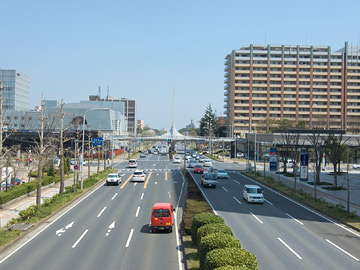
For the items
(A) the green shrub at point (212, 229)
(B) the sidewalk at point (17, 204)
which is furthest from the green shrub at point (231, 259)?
(B) the sidewalk at point (17, 204)

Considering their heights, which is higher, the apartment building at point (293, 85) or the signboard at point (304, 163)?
the apartment building at point (293, 85)

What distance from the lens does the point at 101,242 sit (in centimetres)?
1934

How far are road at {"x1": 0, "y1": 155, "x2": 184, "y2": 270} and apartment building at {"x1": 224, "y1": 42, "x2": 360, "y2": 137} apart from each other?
9427 cm

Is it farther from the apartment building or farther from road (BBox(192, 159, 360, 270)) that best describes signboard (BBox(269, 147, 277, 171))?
the apartment building

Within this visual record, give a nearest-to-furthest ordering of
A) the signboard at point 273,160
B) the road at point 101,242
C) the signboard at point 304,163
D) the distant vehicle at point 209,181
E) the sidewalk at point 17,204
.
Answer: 1. the road at point 101,242
2. the sidewalk at point 17,204
3. the distant vehicle at point 209,181
4. the signboard at point 304,163
5. the signboard at point 273,160

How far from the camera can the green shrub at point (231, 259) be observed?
11.0m

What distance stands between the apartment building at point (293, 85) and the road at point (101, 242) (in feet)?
309

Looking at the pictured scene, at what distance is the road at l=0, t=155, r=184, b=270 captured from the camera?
52.0 feet

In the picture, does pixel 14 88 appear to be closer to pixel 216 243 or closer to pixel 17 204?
pixel 17 204

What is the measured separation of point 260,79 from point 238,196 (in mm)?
90787

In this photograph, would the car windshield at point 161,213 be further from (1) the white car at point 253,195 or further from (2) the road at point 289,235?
(1) the white car at point 253,195

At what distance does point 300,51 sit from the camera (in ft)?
399

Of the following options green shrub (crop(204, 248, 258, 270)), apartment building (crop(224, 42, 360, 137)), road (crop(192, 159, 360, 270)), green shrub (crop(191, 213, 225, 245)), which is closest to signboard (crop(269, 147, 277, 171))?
road (crop(192, 159, 360, 270))

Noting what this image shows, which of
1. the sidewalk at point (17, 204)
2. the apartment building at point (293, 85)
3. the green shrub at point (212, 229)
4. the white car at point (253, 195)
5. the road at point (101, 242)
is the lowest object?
the sidewalk at point (17, 204)
